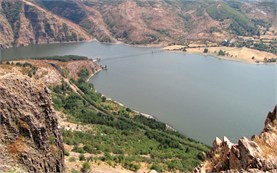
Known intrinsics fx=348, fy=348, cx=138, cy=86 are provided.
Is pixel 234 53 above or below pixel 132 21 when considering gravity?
below

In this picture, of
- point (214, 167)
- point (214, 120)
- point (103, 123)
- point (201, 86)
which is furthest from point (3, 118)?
point (201, 86)

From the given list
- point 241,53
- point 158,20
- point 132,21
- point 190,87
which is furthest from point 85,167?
point 158,20

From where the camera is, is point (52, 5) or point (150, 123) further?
point (52, 5)

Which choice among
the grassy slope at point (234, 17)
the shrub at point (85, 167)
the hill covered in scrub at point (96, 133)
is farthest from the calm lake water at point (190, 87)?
the grassy slope at point (234, 17)

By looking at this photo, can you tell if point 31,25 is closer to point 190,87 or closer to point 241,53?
point 241,53

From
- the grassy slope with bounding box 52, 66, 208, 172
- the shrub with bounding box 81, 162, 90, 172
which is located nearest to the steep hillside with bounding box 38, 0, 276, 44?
the grassy slope with bounding box 52, 66, 208, 172

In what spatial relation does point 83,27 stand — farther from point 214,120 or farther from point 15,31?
point 214,120

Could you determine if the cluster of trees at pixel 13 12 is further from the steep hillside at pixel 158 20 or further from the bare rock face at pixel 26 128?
the bare rock face at pixel 26 128
